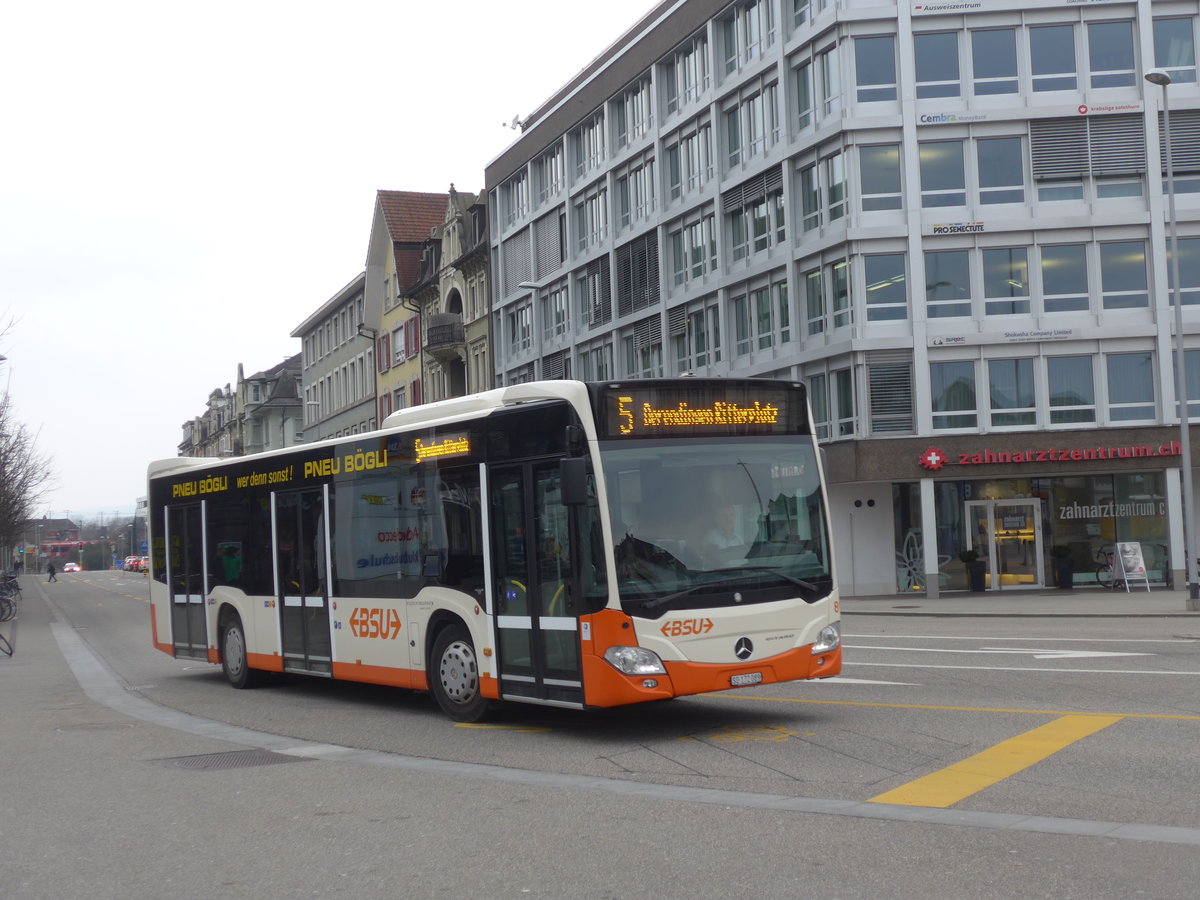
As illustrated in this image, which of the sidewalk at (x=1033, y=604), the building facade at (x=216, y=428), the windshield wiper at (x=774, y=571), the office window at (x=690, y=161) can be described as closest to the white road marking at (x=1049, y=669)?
the windshield wiper at (x=774, y=571)

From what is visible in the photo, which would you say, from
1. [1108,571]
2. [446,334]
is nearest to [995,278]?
[1108,571]

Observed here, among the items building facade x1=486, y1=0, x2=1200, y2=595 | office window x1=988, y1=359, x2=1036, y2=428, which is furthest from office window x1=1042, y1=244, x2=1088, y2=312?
office window x1=988, y1=359, x2=1036, y2=428

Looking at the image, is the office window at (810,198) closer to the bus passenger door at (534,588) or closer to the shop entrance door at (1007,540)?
the shop entrance door at (1007,540)

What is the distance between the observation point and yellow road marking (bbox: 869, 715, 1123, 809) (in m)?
7.98

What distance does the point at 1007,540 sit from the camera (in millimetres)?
36812

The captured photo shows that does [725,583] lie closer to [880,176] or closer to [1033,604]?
[1033,604]

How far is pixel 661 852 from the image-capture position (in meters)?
6.87

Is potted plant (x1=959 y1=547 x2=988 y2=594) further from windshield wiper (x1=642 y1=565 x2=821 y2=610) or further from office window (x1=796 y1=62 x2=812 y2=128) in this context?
windshield wiper (x1=642 y1=565 x2=821 y2=610)

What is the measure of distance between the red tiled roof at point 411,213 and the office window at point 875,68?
4173 cm

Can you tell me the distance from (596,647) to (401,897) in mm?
4333

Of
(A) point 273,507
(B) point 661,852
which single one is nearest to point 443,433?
(A) point 273,507

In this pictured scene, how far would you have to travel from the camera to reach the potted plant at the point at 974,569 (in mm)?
36094

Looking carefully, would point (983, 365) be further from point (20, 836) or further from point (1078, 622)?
point (20, 836)

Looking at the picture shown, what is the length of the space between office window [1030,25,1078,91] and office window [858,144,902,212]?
406cm
